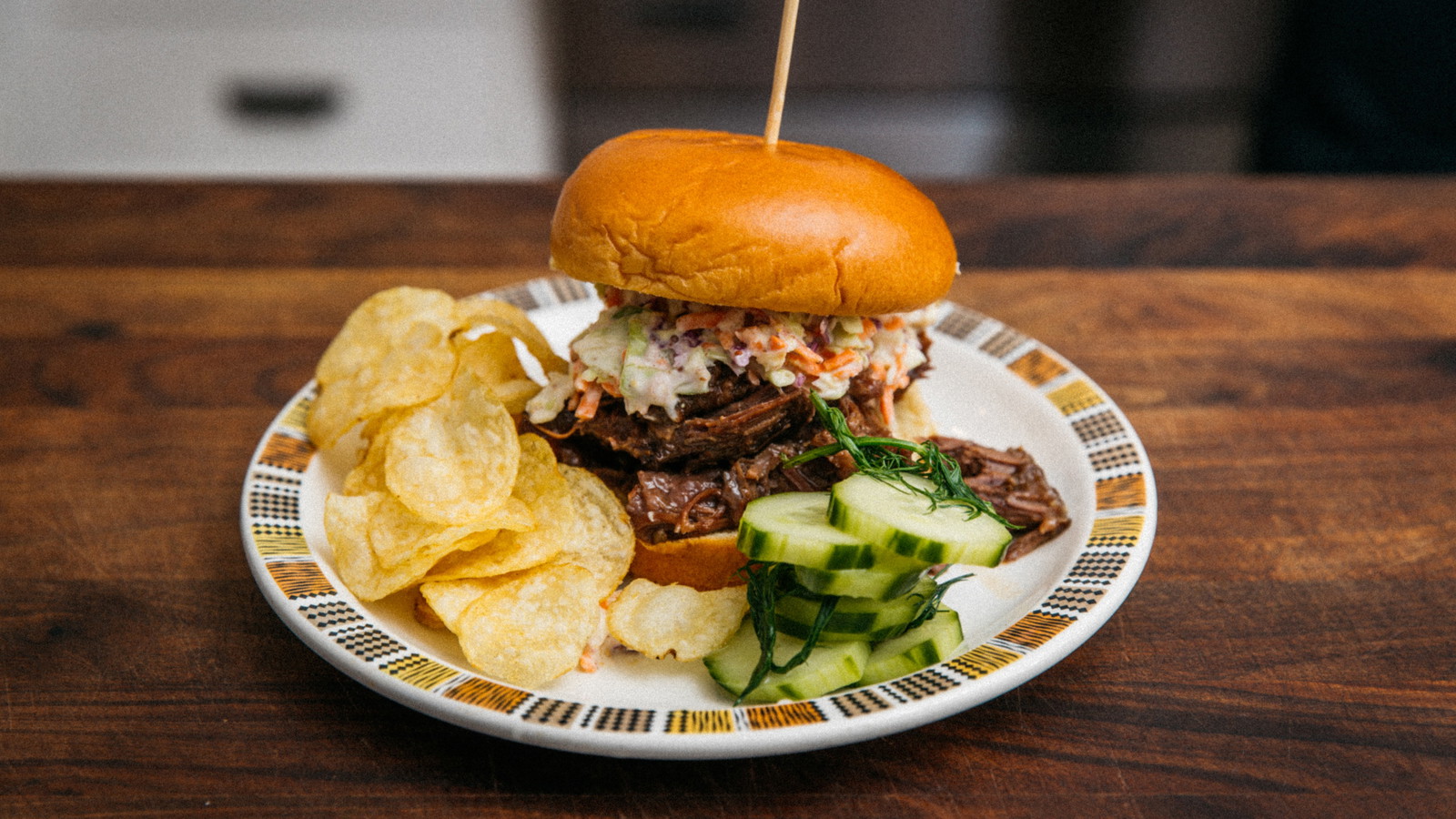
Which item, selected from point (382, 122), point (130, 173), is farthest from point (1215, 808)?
point (130, 173)

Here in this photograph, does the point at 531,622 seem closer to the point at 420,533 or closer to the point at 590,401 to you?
the point at 420,533

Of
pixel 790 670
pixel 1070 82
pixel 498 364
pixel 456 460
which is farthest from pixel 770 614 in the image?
pixel 1070 82

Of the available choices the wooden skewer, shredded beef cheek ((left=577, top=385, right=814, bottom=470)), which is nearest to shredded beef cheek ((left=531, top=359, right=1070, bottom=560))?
shredded beef cheek ((left=577, top=385, right=814, bottom=470))

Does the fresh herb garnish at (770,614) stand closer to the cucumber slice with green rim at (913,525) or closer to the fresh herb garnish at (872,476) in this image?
the fresh herb garnish at (872,476)

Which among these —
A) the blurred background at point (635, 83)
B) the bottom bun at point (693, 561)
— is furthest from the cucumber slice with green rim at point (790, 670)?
the blurred background at point (635, 83)

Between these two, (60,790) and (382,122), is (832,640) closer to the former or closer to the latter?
(60,790)
